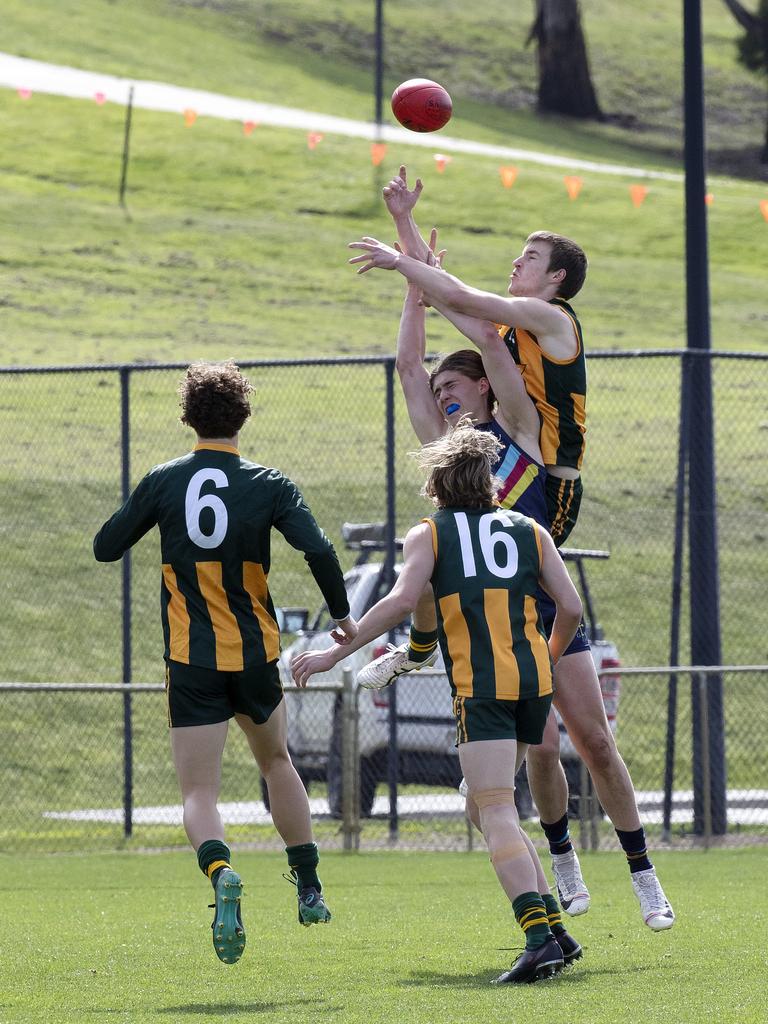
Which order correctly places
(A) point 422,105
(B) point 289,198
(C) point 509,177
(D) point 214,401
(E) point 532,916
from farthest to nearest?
(B) point 289,198
(C) point 509,177
(A) point 422,105
(D) point 214,401
(E) point 532,916

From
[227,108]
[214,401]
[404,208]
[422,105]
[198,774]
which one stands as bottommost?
[198,774]

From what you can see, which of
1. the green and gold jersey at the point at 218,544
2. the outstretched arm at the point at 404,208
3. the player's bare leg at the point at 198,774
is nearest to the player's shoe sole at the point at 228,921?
the player's bare leg at the point at 198,774

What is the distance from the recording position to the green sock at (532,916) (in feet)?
17.4

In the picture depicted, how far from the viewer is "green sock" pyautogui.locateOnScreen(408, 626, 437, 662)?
607cm

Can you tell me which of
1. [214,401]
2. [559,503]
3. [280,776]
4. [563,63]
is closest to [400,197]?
[214,401]

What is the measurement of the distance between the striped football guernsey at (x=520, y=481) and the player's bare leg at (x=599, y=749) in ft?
1.76

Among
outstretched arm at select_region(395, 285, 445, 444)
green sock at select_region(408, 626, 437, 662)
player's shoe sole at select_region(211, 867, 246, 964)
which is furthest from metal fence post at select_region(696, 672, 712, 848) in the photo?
player's shoe sole at select_region(211, 867, 246, 964)

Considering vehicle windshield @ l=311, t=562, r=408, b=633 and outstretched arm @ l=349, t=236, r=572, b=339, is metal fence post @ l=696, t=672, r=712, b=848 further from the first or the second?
outstretched arm @ l=349, t=236, r=572, b=339

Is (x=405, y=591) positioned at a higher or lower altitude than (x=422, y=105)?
lower

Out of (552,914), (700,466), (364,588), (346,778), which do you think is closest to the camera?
(552,914)

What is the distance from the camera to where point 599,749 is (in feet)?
19.9

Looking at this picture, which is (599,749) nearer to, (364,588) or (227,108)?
(364,588)

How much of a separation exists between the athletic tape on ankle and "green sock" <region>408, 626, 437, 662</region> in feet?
2.53

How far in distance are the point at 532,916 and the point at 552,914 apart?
40cm
